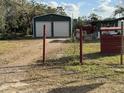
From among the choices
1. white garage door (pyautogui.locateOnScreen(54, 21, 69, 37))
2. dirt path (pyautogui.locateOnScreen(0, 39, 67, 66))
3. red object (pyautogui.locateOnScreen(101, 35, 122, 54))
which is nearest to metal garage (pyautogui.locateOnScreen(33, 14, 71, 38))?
white garage door (pyautogui.locateOnScreen(54, 21, 69, 37))

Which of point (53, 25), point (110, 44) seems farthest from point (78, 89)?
point (53, 25)

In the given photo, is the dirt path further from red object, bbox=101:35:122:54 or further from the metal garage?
the metal garage

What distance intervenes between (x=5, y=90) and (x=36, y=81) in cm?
153

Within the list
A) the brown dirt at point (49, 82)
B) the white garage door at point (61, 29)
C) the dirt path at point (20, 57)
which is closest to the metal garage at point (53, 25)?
the white garage door at point (61, 29)

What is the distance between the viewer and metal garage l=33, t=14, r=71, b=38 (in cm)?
5350

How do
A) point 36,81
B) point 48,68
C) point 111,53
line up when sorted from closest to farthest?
point 36,81 < point 48,68 < point 111,53

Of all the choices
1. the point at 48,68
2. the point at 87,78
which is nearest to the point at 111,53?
the point at 48,68

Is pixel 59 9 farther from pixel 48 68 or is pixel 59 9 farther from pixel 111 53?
pixel 48 68

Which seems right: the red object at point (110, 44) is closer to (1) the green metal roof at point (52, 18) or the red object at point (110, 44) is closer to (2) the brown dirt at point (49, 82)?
(2) the brown dirt at point (49, 82)

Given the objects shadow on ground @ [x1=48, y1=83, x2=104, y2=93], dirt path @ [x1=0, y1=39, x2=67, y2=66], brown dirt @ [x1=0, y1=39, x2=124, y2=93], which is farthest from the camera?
dirt path @ [x1=0, y1=39, x2=67, y2=66]

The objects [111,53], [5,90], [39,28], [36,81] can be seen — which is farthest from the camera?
[39,28]

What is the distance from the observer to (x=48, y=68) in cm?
1409

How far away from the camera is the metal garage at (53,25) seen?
176ft

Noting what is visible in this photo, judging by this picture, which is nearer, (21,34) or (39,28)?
(39,28)
